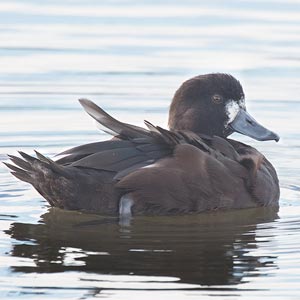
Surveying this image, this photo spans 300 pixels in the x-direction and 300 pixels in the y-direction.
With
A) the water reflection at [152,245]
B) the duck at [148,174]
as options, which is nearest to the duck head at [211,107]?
the duck at [148,174]

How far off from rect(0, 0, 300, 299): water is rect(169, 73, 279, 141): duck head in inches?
23.6

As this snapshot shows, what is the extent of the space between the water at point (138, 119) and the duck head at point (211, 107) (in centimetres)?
60

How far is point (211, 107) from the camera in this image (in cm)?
945

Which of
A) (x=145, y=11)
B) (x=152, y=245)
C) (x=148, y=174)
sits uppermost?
(x=145, y=11)

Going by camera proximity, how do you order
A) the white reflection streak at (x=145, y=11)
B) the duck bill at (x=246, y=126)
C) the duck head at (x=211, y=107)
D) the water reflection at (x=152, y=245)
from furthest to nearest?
the white reflection streak at (x=145, y=11), the duck bill at (x=246, y=126), the duck head at (x=211, y=107), the water reflection at (x=152, y=245)

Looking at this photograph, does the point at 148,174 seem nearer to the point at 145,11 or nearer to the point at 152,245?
the point at 152,245

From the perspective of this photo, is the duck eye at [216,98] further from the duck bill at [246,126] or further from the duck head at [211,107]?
the duck bill at [246,126]

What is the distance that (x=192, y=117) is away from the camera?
370 inches

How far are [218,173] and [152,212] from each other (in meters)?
0.50

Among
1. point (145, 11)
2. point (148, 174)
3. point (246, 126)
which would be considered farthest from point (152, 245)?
point (145, 11)

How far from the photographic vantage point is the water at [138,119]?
7293 mm

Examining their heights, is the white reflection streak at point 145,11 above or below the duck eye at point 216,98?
above

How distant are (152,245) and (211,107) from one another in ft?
5.72

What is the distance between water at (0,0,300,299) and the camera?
23.9ft
